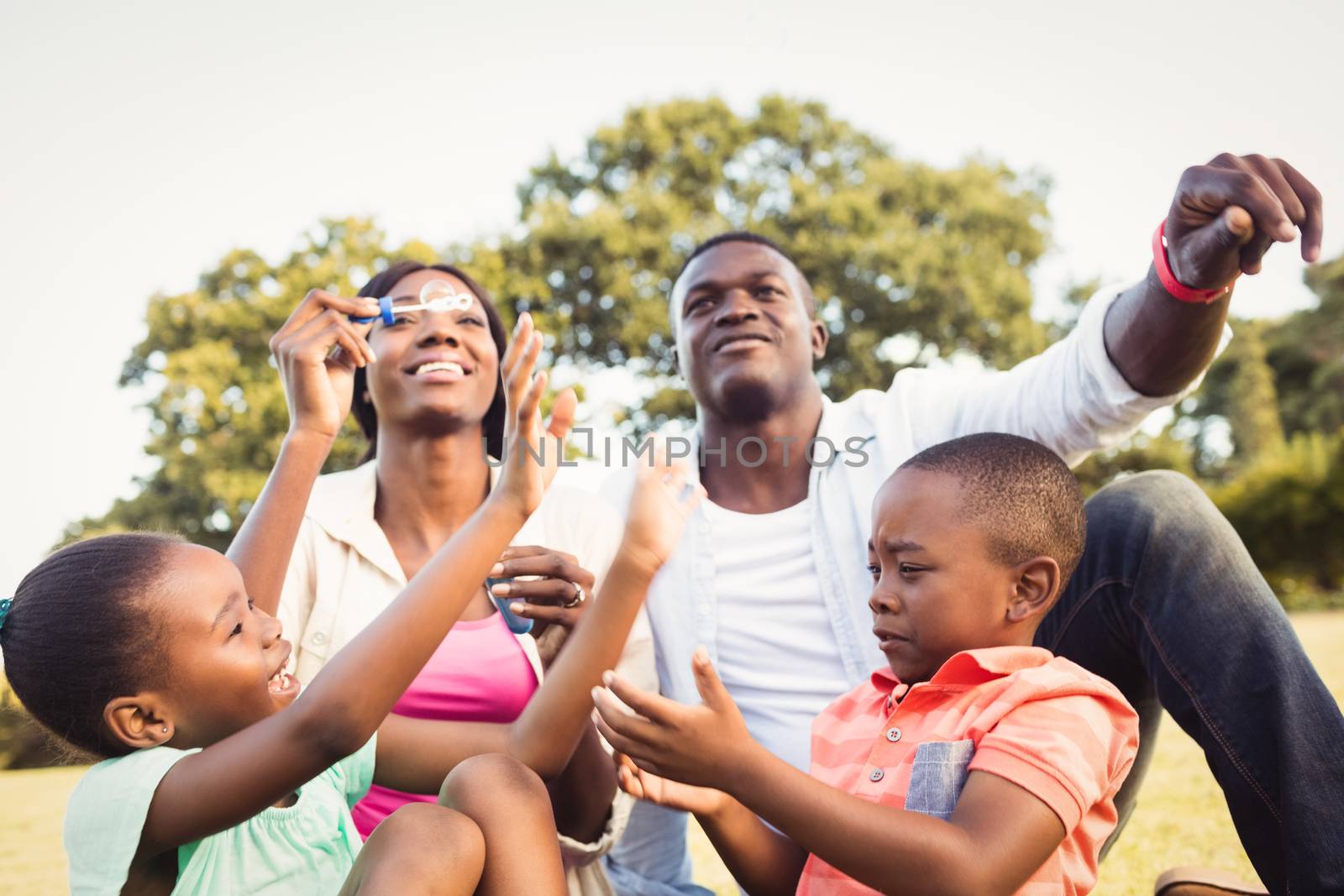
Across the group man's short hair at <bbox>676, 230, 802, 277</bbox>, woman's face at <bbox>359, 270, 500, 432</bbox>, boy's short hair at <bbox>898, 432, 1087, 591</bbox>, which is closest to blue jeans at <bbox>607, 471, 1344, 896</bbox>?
boy's short hair at <bbox>898, 432, 1087, 591</bbox>

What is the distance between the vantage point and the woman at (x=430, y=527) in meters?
2.55

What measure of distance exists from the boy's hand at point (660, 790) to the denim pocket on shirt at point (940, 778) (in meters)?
0.37

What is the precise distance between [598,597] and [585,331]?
48.0 feet

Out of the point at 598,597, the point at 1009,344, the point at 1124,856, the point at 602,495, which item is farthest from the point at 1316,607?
the point at 598,597

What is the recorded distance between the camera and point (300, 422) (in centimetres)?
253

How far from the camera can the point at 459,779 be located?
73.8 inches

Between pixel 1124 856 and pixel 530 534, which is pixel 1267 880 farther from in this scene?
pixel 530 534

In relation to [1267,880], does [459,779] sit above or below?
above

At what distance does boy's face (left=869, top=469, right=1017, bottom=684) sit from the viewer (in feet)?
6.51

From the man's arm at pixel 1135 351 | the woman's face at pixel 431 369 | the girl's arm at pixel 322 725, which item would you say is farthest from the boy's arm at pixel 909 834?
the woman's face at pixel 431 369

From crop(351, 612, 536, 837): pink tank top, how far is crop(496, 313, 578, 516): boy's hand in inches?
36.0

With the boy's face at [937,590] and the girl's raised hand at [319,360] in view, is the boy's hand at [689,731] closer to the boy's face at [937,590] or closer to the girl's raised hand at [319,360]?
the boy's face at [937,590]

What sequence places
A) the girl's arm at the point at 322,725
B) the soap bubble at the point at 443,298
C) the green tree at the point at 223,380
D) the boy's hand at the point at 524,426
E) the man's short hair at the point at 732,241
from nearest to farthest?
the girl's arm at the point at 322,725 < the boy's hand at the point at 524,426 < the soap bubble at the point at 443,298 < the man's short hair at the point at 732,241 < the green tree at the point at 223,380

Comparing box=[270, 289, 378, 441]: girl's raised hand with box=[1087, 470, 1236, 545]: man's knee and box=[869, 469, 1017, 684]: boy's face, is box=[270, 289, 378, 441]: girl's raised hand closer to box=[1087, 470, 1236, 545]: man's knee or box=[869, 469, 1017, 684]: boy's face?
box=[869, 469, 1017, 684]: boy's face
